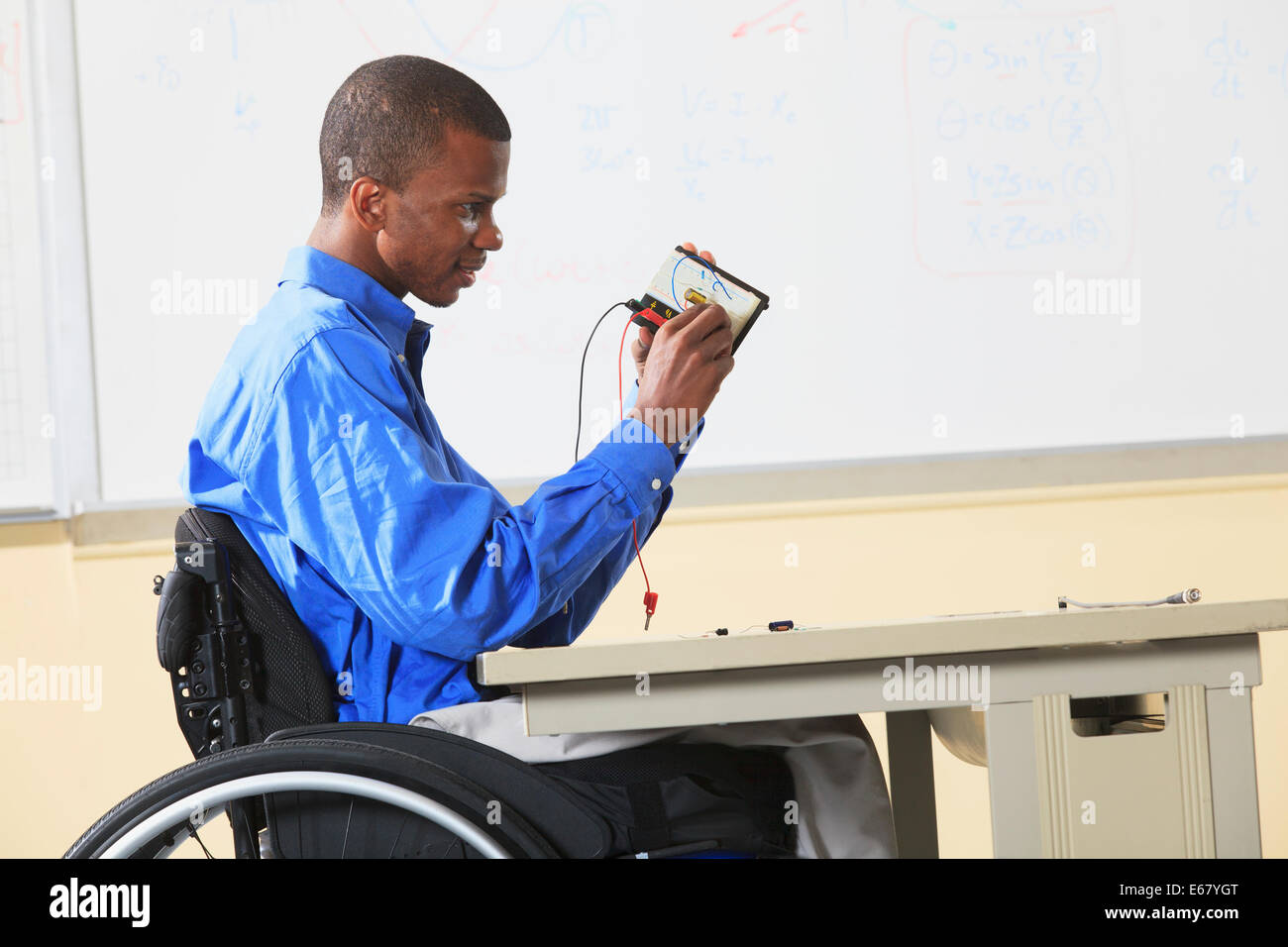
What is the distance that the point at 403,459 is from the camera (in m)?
0.98

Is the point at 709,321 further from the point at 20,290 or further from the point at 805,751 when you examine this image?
the point at 20,290

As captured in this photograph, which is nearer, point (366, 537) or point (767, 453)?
point (366, 537)

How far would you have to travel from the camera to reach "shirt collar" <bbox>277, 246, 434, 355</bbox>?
120 cm

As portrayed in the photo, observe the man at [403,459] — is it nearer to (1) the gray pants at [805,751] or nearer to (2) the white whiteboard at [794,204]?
(1) the gray pants at [805,751]

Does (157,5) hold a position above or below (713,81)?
above

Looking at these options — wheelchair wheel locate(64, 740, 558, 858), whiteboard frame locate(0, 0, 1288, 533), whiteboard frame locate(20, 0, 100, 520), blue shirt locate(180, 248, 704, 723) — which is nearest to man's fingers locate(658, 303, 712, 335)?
blue shirt locate(180, 248, 704, 723)

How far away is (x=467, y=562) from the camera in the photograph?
0.96 metres

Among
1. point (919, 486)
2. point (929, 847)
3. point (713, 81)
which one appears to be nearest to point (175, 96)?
point (713, 81)

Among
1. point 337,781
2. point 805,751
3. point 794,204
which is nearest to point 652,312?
point 805,751

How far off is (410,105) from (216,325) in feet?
4.02

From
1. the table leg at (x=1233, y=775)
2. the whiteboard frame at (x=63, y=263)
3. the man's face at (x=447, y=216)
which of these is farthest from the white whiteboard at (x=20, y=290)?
the table leg at (x=1233, y=775)
